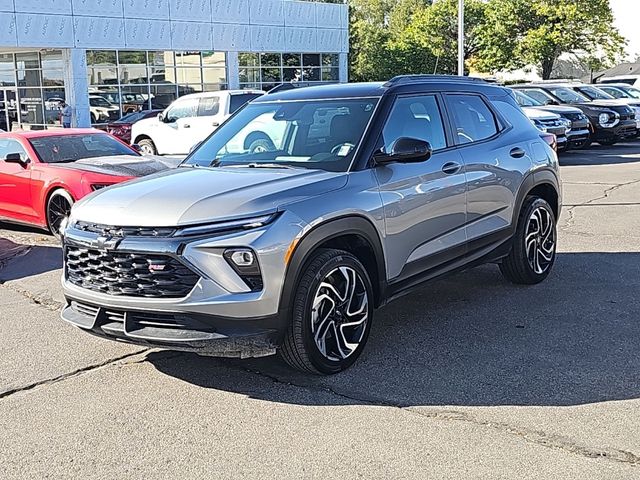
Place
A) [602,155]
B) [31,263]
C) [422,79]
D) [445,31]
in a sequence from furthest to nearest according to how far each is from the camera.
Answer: [445,31] < [602,155] < [31,263] < [422,79]

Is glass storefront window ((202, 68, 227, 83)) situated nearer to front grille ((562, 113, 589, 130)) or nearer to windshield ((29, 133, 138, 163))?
front grille ((562, 113, 589, 130))

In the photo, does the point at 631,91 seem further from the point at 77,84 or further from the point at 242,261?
the point at 242,261

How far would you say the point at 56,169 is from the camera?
32.6ft

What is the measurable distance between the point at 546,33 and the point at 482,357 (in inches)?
1591

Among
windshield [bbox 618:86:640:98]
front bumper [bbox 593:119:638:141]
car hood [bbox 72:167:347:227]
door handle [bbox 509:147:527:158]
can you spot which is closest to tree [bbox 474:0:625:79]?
windshield [bbox 618:86:640:98]

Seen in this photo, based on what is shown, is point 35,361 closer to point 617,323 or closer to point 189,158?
point 189,158

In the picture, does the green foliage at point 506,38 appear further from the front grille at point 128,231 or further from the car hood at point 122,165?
the front grille at point 128,231

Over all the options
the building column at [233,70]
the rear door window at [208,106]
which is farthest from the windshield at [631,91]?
the building column at [233,70]

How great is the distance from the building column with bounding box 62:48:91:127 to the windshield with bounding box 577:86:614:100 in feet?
58.8

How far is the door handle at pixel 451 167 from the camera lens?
592 cm

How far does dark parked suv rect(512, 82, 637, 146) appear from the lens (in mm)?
21062

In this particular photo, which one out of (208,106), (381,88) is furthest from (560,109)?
(381,88)

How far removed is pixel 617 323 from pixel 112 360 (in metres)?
3.67

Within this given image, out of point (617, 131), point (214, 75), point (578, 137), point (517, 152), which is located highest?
point (214, 75)
